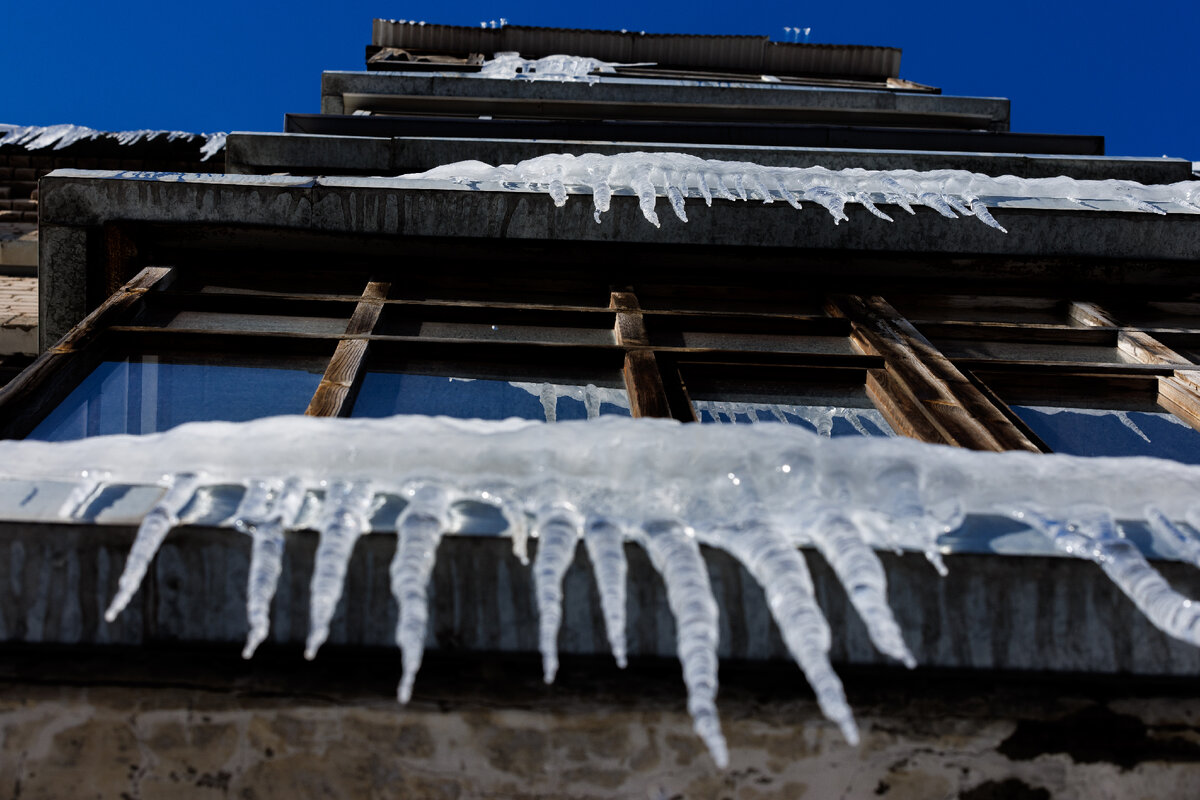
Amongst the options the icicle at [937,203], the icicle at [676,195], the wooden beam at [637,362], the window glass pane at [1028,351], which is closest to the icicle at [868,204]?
the icicle at [937,203]

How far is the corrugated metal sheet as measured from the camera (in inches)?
513

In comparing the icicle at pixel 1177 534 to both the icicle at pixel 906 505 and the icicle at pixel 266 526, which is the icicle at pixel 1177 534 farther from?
the icicle at pixel 266 526

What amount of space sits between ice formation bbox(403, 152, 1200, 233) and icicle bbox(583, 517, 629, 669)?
6.87 ft

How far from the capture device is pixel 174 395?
9.39 feet

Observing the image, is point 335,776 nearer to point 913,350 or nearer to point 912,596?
point 912,596

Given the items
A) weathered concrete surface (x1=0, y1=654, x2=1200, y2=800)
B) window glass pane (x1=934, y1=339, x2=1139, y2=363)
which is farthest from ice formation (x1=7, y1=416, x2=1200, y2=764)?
window glass pane (x1=934, y1=339, x2=1139, y2=363)

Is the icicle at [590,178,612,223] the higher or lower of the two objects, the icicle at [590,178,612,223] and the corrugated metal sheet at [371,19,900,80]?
the lower

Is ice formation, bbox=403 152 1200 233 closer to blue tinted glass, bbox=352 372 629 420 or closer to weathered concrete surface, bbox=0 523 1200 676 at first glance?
blue tinted glass, bbox=352 372 629 420

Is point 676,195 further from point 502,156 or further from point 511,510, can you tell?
point 502,156

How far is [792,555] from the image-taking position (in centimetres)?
147

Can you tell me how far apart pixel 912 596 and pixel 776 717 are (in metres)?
0.40

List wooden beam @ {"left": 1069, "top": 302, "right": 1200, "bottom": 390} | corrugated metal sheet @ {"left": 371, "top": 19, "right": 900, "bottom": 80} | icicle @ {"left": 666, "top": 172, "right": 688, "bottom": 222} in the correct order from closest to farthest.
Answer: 1. wooden beam @ {"left": 1069, "top": 302, "right": 1200, "bottom": 390}
2. icicle @ {"left": 666, "top": 172, "right": 688, "bottom": 222}
3. corrugated metal sheet @ {"left": 371, "top": 19, "right": 900, "bottom": 80}

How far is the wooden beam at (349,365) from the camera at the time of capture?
8.42ft

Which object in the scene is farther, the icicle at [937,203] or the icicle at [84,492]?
the icicle at [937,203]
